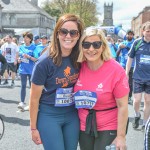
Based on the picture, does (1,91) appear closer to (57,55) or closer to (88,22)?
(57,55)

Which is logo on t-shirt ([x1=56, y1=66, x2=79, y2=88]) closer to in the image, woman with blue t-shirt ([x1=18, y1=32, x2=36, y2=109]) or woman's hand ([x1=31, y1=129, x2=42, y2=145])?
woman's hand ([x1=31, y1=129, x2=42, y2=145])

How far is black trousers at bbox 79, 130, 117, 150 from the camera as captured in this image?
10.6ft

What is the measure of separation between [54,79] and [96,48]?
461 millimetres

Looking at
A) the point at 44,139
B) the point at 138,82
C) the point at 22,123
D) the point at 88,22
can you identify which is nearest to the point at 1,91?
the point at 22,123

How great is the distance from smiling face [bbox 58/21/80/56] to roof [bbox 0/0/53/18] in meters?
74.3

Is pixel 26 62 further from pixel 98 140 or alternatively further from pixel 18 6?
pixel 18 6

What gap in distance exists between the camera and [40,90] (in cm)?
324

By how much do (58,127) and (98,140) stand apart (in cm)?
38

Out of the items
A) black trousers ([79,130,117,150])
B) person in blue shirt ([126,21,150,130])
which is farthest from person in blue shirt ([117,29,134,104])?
black trousers ([79,130,117,150])

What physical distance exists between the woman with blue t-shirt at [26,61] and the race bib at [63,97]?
5.40 meters

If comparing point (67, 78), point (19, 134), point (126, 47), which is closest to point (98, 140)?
point (67, 78)

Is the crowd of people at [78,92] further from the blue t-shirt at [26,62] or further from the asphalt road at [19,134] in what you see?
the blue t-shirt at [26,62]

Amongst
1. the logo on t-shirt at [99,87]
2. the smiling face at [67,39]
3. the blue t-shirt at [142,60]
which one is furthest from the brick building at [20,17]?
the logo on t-shirt at [99,87]

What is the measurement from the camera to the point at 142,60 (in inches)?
262
